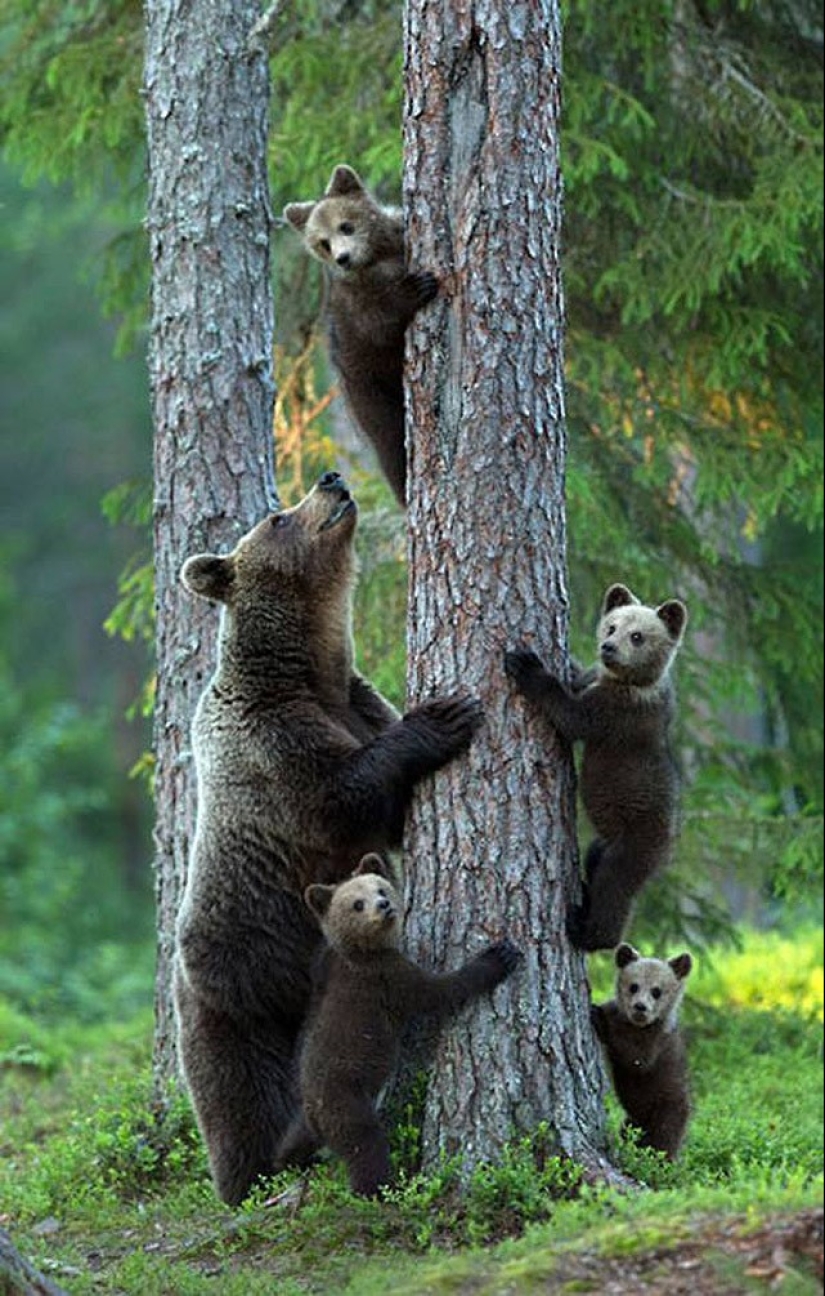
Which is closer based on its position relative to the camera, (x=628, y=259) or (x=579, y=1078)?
(x=579, y=1078)

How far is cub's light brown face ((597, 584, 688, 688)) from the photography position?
7277 millimetres

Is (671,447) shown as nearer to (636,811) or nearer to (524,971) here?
(636,811)

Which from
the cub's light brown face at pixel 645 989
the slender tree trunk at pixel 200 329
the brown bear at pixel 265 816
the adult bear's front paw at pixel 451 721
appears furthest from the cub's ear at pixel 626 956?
the slender tree trunk at pixel 200 329

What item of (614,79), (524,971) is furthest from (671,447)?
(524,971)

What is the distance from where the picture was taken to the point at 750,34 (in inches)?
467

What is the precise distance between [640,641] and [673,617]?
0.97 feet

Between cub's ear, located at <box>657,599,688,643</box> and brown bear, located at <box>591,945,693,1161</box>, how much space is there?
3.86ft

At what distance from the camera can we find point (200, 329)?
9.31 m

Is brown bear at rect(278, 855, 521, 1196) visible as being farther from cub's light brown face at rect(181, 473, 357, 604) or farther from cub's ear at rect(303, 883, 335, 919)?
cub's light brown face at rect(181, 473, 357, 604)

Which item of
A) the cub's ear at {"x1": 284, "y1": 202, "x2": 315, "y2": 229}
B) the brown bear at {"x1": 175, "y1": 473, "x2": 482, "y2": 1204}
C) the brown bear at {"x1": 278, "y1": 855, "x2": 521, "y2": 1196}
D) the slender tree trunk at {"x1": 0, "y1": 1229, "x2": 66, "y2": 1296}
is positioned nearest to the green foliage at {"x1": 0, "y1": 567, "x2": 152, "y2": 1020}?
the brown bear at {"x1": 175, "y1": 473, "x2": 482, "y2": 1204}

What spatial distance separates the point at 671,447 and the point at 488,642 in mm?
5102

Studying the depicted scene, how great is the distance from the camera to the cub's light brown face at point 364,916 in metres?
6.81

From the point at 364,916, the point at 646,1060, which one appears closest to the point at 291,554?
the point at 364,916

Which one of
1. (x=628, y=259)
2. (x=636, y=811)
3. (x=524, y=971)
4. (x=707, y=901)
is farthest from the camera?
(x=707, y=901)
